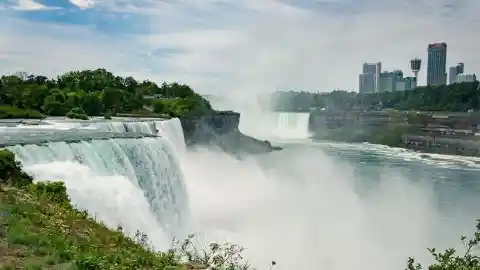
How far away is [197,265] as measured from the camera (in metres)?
5.84

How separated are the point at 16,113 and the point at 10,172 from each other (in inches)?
792

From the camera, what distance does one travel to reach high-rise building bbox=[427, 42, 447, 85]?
151 meters

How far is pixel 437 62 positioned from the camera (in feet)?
500

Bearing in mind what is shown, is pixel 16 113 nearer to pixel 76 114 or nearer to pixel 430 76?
pixel 76 114

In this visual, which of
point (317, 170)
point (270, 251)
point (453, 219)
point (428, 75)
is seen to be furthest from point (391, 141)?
point (428, 75)

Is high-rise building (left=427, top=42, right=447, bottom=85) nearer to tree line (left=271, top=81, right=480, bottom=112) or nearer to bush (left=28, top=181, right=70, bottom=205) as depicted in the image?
tree line (left=271, top=81, right=480, bottom=112)

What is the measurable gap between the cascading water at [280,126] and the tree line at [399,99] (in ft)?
69.9

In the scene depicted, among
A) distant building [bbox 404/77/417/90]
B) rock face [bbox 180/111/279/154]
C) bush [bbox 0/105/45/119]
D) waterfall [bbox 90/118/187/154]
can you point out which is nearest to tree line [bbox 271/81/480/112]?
distant building [bbox 404/77/417/90]

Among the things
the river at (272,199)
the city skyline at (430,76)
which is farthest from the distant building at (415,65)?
the river at (272,199)

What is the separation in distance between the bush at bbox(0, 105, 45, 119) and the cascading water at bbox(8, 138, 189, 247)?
14.2 metres

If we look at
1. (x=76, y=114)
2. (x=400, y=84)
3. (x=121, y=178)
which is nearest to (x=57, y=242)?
(x=121, y=178)

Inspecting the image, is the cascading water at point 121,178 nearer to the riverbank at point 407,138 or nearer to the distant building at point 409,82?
the riverbank at point 407,138

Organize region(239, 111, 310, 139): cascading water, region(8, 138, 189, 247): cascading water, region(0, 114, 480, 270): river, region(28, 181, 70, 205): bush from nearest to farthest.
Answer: region(28, 181, 70, 205): bush → region(8, 138, 189, 247): cascading water → region(0, 114, 480, 270): river → region(239, 111, 310, 139): cascading water

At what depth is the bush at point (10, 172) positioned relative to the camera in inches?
356
